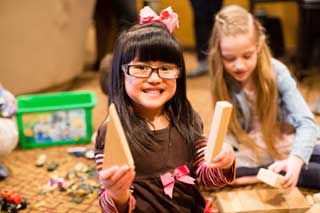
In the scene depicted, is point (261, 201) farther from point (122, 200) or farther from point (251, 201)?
point (122, 200)

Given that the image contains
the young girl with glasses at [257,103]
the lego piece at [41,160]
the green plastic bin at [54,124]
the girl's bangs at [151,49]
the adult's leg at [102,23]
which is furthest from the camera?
the adult's leg at [102,23]

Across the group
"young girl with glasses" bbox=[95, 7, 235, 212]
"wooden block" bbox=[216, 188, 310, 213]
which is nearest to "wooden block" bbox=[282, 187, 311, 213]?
"wooden block" bbox=[216, 188, 310, 213]

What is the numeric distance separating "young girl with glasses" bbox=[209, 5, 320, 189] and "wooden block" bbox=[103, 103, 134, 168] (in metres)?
0.66

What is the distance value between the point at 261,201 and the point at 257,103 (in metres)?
0.30

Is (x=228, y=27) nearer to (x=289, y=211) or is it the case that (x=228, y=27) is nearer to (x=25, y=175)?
(x=289, y=211)

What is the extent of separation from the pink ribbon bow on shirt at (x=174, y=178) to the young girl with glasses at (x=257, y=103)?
384 mm

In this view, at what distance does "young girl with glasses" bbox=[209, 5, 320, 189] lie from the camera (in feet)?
4.31

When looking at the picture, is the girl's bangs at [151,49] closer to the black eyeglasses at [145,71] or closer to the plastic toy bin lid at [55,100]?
the black eyeglasses at [145,71]

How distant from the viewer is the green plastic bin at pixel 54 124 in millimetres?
1693

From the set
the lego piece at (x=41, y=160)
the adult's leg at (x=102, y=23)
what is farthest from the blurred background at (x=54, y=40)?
the lego piece at (x=41, y=160)

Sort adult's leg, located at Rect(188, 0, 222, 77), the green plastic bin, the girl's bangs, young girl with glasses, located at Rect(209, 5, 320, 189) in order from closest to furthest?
the girl's bangs < young girl with glasses, located at Rect(209, 5, 320, 189) < the green plastic bin < adult's leg, located at Rect(188, 0, 222, 77)

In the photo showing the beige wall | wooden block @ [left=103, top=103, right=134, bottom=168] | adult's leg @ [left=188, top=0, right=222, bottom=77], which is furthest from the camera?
the beige wall

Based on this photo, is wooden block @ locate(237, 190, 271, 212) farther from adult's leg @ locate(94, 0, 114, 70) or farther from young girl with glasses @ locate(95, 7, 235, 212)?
adult's leg @ locate(94, 0, 114, 70)

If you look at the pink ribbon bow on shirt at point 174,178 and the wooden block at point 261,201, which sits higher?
the pink ribbon bow on shirt at point 174,178
